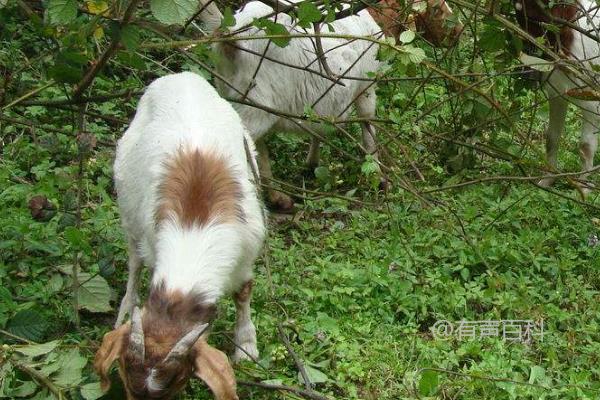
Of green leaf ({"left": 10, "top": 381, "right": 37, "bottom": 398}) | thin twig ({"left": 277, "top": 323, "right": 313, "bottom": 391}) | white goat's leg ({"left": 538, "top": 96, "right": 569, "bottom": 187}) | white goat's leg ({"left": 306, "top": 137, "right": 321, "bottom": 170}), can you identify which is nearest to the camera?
green leaf ({"left": 10, "top": 381, "right": 37, "bottom": 398})

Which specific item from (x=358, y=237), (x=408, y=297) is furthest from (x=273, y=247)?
(x=408, y=297)

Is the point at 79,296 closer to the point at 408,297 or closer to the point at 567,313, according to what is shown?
the point at 408,297

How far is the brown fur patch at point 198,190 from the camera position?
4188 millimetres

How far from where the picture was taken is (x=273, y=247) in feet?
20.2

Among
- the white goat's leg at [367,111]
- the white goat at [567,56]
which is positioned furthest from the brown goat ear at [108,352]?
the white goat's leg at [367,111]

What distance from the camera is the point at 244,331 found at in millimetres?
4844

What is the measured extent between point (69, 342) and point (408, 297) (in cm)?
187

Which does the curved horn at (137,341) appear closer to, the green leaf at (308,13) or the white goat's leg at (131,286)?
the white goat's leg at (131,286)

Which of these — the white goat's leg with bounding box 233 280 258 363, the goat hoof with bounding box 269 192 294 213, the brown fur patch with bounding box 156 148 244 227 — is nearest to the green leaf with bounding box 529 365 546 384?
the white goat's leg with bounding box 233 280 258 363

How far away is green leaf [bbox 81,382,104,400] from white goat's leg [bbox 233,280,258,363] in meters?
1.12

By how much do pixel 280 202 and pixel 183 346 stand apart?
341cm

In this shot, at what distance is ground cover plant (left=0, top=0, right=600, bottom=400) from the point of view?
4.38 metres

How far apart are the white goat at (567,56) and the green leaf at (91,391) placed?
3497 mm

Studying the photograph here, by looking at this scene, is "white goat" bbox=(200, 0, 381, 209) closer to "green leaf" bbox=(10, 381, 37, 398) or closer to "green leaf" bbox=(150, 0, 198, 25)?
"green leaf" bbox=(10, 381, 37, 398)
